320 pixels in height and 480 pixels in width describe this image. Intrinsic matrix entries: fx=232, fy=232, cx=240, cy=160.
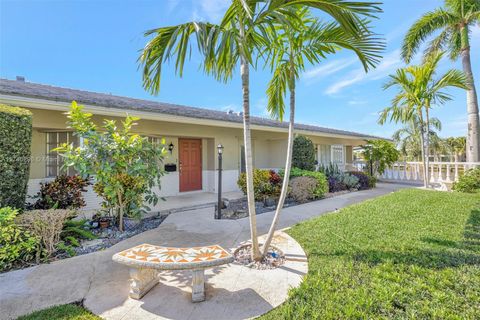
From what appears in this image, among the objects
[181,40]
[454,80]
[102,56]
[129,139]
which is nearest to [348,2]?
[181,40]

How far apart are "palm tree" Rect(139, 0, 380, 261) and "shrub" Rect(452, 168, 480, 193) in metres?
10.9

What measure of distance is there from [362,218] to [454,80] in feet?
26.6

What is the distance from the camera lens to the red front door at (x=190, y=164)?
1055cm

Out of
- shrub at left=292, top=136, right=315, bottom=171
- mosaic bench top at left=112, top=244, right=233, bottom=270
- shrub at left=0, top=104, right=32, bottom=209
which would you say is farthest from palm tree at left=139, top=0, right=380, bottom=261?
shrub at left=292, top=136, right=315, bottom=171

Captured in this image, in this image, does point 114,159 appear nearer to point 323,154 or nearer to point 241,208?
point 241,208

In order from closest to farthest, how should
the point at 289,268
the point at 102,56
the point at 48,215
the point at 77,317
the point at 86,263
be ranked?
the point at 77,317 < the point at 289,268 < the point at 86,263 < the point at 48,215 < the point at 102,56

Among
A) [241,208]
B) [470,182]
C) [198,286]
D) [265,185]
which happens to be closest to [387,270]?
[198,286]

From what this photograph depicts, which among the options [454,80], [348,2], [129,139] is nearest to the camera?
[348,2]

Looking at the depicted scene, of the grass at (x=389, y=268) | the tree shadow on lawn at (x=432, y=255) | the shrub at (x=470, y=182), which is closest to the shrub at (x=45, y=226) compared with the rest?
the grass at (x=389, y=268)

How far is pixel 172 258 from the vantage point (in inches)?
117

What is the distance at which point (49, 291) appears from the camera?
10.3 ft

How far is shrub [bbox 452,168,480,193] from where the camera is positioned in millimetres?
9906

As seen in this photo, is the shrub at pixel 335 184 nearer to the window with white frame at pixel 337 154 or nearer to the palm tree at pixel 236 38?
the window with white frame at pixel 337 154

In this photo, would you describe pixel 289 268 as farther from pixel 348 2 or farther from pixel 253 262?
pixel 348 2
